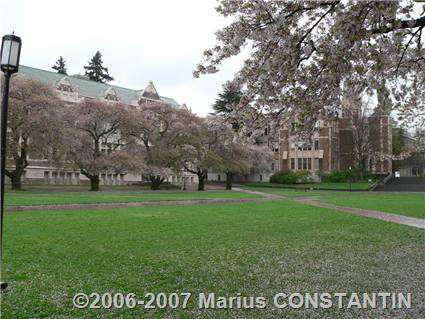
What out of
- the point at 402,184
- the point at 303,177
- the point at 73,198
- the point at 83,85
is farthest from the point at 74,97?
the point at 402,184

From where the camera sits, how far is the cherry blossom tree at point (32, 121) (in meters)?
32.0

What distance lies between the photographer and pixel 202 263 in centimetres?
734

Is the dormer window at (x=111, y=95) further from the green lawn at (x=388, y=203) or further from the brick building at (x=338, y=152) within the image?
the green lawn at (x=388, y=203)

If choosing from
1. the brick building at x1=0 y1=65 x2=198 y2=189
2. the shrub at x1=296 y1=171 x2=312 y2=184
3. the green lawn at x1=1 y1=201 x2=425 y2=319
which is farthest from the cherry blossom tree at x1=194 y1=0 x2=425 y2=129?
the shrub at x1=296 y1=171 x2=312 y2=184

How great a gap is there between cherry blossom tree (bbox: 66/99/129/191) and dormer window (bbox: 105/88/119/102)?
22690mm

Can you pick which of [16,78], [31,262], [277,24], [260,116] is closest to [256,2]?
[277,24]

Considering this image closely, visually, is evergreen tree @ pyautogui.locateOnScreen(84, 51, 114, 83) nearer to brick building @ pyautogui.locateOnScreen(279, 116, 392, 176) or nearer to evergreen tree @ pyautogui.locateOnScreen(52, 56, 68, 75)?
evergreen tree @ pyautogui.locateOnScreen(52, 56, 68, 75)

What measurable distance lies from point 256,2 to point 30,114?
3071 cm

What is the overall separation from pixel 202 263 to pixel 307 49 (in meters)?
4.21

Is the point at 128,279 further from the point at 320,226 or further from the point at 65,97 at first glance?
the point at 65,97

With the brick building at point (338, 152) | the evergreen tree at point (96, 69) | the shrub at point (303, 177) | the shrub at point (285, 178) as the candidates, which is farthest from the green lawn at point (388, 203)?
the evergreen tree at point (96, 69)

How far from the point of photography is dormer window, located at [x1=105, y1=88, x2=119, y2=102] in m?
61.0

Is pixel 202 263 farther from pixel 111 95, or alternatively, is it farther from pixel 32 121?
pixel 111 95

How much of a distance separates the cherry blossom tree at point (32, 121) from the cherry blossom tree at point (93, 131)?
6.33 ft
